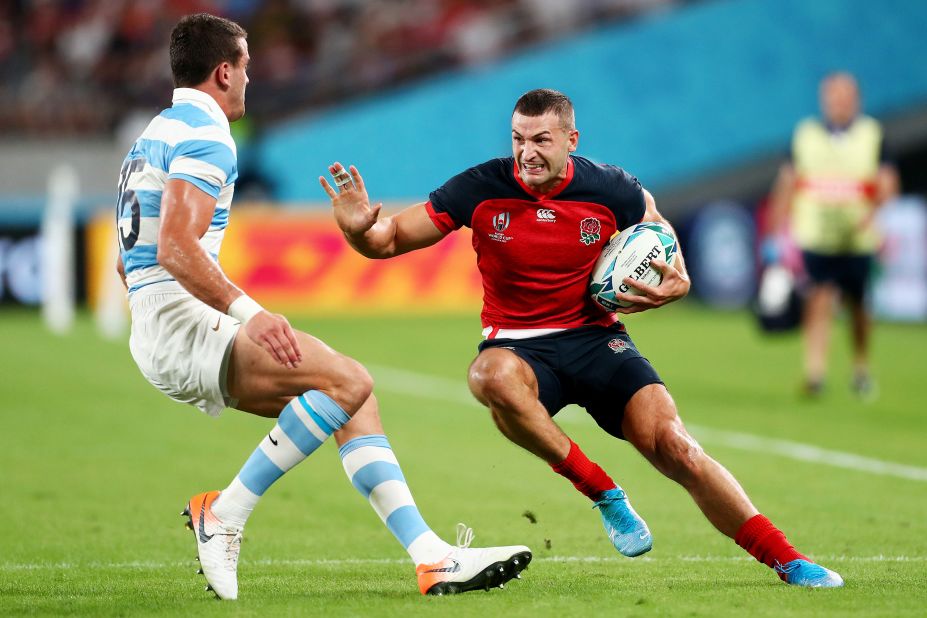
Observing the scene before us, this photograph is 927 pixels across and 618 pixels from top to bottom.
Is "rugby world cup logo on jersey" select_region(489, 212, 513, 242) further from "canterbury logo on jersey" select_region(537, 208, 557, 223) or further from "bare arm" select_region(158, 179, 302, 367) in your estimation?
"bare arm" select_region(158, 179, 302, 367)

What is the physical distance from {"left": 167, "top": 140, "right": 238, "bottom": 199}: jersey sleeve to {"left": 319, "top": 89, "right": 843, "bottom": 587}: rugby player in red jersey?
0.54 meters

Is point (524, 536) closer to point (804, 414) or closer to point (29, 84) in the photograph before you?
point (804, 414)

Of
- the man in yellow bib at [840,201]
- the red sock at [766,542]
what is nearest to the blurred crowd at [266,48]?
the man in yellow bib at [840,201]

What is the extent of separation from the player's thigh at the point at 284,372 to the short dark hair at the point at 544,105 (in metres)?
1.29

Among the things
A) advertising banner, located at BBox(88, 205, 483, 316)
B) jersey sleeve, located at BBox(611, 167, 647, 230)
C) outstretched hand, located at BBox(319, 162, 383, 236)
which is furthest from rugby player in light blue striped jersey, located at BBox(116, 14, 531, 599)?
advertising banner, located at BBox(88, 205, 483, 316)

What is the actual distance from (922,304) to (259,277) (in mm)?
9384

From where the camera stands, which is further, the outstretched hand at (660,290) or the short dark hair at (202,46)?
the outstretched hand at (660,290)

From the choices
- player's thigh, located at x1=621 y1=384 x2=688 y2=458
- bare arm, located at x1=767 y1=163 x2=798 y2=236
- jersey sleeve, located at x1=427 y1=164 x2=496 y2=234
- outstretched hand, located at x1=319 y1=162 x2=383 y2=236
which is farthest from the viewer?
bare arm, located at x1=767 y1=163 x2=798 y2=236

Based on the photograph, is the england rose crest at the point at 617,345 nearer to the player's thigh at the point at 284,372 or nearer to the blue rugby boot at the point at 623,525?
the blue rugby boot at the point at 623,525

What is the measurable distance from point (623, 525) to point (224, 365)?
5.83 feet

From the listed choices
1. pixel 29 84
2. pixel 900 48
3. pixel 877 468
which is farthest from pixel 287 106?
pixel 877 468

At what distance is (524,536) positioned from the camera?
702 centimetres

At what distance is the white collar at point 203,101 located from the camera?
213 inches

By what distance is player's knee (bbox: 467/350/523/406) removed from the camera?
582cm
